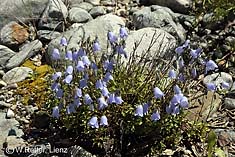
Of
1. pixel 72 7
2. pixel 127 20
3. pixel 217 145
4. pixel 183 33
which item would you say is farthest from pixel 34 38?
pixel 217 145

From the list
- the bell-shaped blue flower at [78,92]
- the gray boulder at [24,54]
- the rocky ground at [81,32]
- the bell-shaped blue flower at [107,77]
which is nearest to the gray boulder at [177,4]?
the rocky ground at [81,32]

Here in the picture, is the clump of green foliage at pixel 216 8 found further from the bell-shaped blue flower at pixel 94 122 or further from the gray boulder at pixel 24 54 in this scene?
the bell-shaped blue flower at pixel 94 122

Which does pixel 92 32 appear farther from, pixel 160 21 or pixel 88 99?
pixel 88 99

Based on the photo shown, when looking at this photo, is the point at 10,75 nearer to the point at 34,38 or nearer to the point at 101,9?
the point at 34,38

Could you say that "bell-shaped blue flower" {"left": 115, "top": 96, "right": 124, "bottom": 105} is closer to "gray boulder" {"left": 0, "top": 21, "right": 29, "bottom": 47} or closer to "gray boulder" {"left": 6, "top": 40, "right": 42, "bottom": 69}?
"gray boulder" {"left": 6, "top": 40, "right": 42, "bottom": 69}

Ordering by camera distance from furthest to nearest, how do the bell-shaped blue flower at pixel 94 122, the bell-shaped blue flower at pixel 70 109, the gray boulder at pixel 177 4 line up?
the gray boulder at pixel 177 4, the bell-shaped blue flower at pixel 70 109, the bell-shaped blue flower at pixel 94 122

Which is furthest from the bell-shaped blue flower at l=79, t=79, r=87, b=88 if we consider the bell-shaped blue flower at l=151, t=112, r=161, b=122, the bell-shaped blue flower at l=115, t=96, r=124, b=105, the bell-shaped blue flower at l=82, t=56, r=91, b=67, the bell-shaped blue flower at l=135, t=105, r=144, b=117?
the bell-shaped blue flower at l=151, t=112, r=161, b=122
